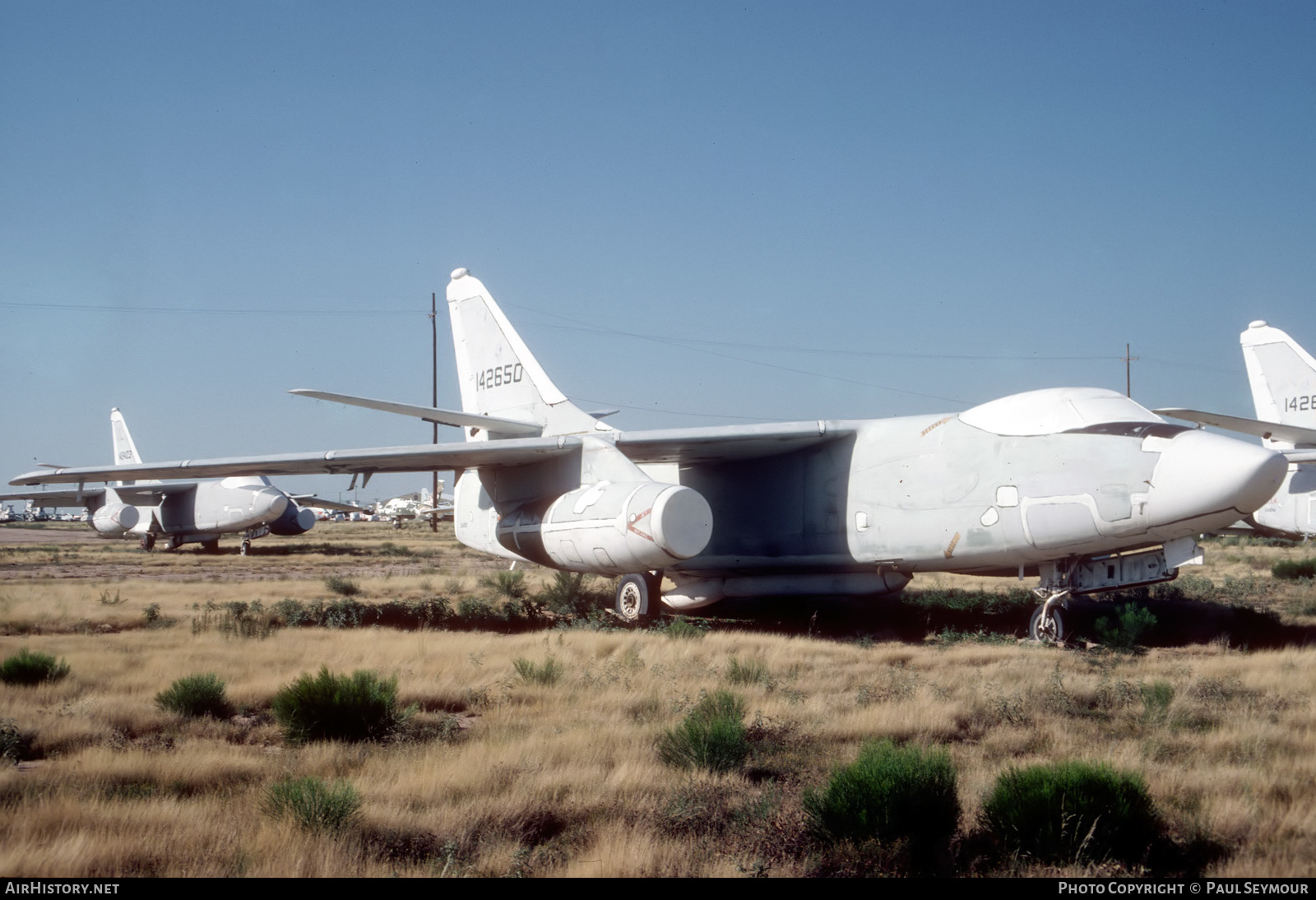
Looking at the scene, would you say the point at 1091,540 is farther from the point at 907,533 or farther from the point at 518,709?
the point at 518,709

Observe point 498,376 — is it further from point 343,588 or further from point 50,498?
point 50,498

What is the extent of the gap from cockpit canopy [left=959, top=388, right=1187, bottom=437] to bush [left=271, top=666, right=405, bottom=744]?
7.86 metres

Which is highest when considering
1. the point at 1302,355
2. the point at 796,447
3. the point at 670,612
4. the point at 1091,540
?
the point at 1302,355

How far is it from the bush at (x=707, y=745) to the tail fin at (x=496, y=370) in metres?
9.94

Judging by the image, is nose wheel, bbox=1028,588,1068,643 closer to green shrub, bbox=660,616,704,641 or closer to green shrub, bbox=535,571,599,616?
green shrub, bbox=660,616,704,641

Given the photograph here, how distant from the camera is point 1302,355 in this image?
2238 centimetres

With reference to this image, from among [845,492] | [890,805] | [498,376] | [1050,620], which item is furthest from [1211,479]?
[498,376]

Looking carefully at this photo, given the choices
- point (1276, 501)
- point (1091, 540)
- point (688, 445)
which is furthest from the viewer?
point (1276, 501)

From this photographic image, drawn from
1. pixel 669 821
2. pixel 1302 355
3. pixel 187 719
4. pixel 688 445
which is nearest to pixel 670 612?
pixel 688 445

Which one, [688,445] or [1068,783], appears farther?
[688,445]

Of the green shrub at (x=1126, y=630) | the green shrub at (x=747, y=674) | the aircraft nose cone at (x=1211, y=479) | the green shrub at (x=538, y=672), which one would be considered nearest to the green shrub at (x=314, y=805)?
the green shrub at (x=538, y=672)

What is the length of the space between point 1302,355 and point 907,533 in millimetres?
16240
